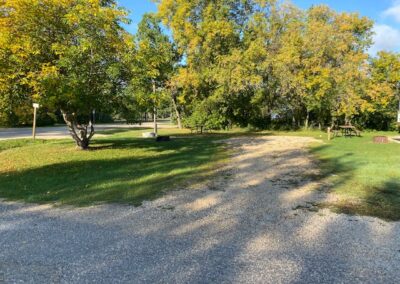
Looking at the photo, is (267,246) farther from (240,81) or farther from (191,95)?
(191,95)

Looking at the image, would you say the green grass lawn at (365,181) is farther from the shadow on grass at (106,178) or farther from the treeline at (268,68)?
the treeline at (268,68)

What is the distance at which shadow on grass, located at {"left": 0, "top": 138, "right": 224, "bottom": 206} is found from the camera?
6.31 metres

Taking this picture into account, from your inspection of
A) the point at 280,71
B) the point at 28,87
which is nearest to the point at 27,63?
the point at 28,87

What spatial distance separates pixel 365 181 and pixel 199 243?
5.11 meters

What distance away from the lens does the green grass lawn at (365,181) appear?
5578 millimetres

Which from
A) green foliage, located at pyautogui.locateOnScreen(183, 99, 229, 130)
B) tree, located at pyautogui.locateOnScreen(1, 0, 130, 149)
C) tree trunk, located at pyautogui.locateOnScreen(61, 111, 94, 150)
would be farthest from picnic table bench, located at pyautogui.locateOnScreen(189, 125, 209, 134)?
tree, located at pyautogui.locateOnScreen(1, 0, 130, 149)

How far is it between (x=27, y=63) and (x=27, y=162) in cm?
299

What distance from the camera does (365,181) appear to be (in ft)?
25.0

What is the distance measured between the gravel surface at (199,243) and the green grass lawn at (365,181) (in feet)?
1.66

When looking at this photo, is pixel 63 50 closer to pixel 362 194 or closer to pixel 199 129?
pixel 362 194

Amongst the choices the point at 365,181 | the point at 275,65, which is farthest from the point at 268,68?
the point at 365,181

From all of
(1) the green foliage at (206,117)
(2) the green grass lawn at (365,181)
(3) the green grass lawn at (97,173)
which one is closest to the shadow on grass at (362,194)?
(2) the green grass lawn at (365,181)

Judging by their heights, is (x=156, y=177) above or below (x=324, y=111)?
below

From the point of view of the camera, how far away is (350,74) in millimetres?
24156
